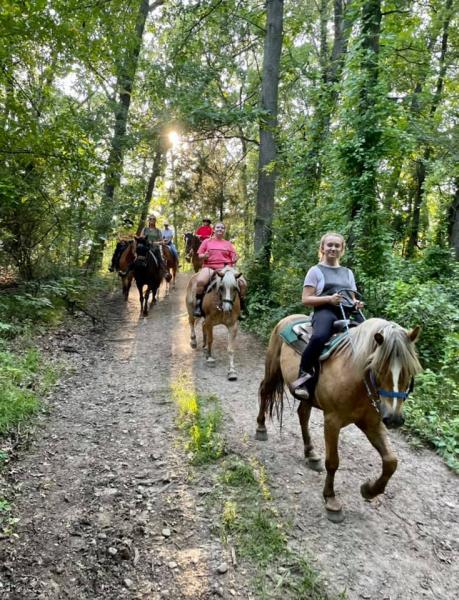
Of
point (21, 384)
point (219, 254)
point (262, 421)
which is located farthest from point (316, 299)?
point (219, 254)

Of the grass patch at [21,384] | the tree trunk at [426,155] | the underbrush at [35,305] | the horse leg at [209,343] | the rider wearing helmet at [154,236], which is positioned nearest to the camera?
the grass patch at [21,384]

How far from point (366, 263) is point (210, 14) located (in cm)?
941

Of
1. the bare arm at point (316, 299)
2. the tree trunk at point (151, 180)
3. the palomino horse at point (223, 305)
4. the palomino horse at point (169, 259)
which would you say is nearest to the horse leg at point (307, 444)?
the bare arm at point (316, 299)

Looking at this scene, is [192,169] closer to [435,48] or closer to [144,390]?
[435,48]

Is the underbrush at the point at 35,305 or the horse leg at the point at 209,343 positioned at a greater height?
the underbrush at the point at 35,305

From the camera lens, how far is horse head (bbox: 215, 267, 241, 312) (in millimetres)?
7113

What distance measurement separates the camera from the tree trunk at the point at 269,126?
1144 cm

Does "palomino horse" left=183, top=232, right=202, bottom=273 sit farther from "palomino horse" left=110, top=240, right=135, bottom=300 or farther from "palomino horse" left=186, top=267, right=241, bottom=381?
"palomino horse" left=186, top=267, right=241, bottom=381

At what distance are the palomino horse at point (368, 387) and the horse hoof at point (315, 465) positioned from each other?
64cm

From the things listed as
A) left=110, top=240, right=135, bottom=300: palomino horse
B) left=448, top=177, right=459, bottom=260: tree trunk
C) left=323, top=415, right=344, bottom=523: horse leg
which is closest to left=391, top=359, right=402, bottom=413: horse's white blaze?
left=323, top=415, right=344, bottom=523: horse leg

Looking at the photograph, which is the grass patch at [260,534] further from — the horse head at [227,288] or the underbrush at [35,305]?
the underbrush at [35,305]

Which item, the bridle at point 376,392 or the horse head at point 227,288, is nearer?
the bridle at point 376,392

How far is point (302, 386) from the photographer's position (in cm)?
375

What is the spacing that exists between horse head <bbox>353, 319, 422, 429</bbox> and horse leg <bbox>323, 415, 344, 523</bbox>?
602 mm
